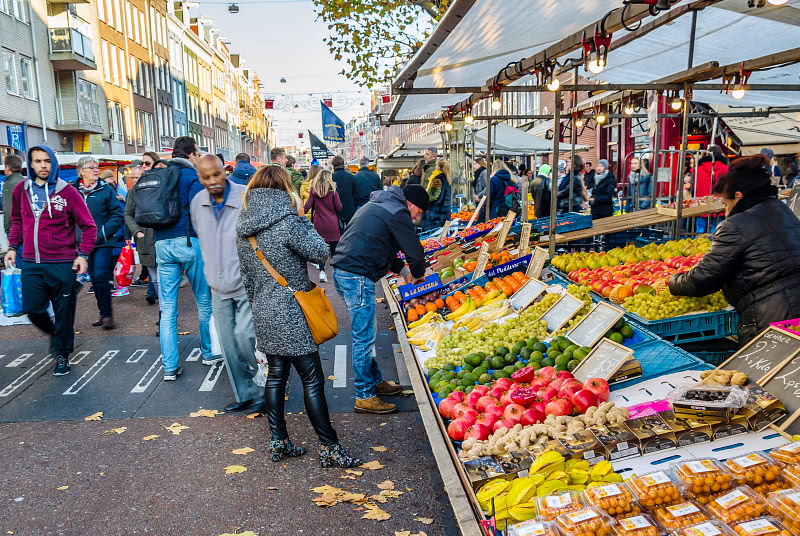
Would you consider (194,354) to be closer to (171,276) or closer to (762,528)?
(171,276)

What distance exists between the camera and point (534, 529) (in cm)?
241

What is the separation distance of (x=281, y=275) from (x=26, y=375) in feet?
12.3

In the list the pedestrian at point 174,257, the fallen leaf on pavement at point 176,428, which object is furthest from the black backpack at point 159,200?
the fallen leaf on pavement at point 176,428

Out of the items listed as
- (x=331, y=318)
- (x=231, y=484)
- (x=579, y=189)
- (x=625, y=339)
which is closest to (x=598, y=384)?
(x=625, y=339)

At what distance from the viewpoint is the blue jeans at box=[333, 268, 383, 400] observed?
17.0ft

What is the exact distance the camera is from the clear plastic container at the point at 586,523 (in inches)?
90.1

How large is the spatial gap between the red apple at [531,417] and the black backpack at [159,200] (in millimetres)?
3866

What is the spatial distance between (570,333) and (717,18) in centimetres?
453

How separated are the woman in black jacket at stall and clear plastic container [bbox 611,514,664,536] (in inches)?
86.7

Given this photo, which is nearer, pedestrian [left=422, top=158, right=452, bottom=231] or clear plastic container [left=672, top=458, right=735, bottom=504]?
clear plastic container [left=672, top=458, right=735, bottom=504]

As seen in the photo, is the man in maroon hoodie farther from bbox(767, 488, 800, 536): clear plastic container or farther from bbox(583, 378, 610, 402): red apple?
bbox(767, 488, 800, 536): clear plastic container

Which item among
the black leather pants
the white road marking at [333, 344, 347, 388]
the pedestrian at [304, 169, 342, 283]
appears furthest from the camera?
the pedestrian at [304, 169, 342, 283]

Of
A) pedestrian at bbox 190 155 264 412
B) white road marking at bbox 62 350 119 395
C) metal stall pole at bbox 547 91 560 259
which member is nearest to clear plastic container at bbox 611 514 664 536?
pedestrian at bbox 190 155 264 412

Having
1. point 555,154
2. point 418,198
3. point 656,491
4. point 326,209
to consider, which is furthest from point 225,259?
point 326,209
